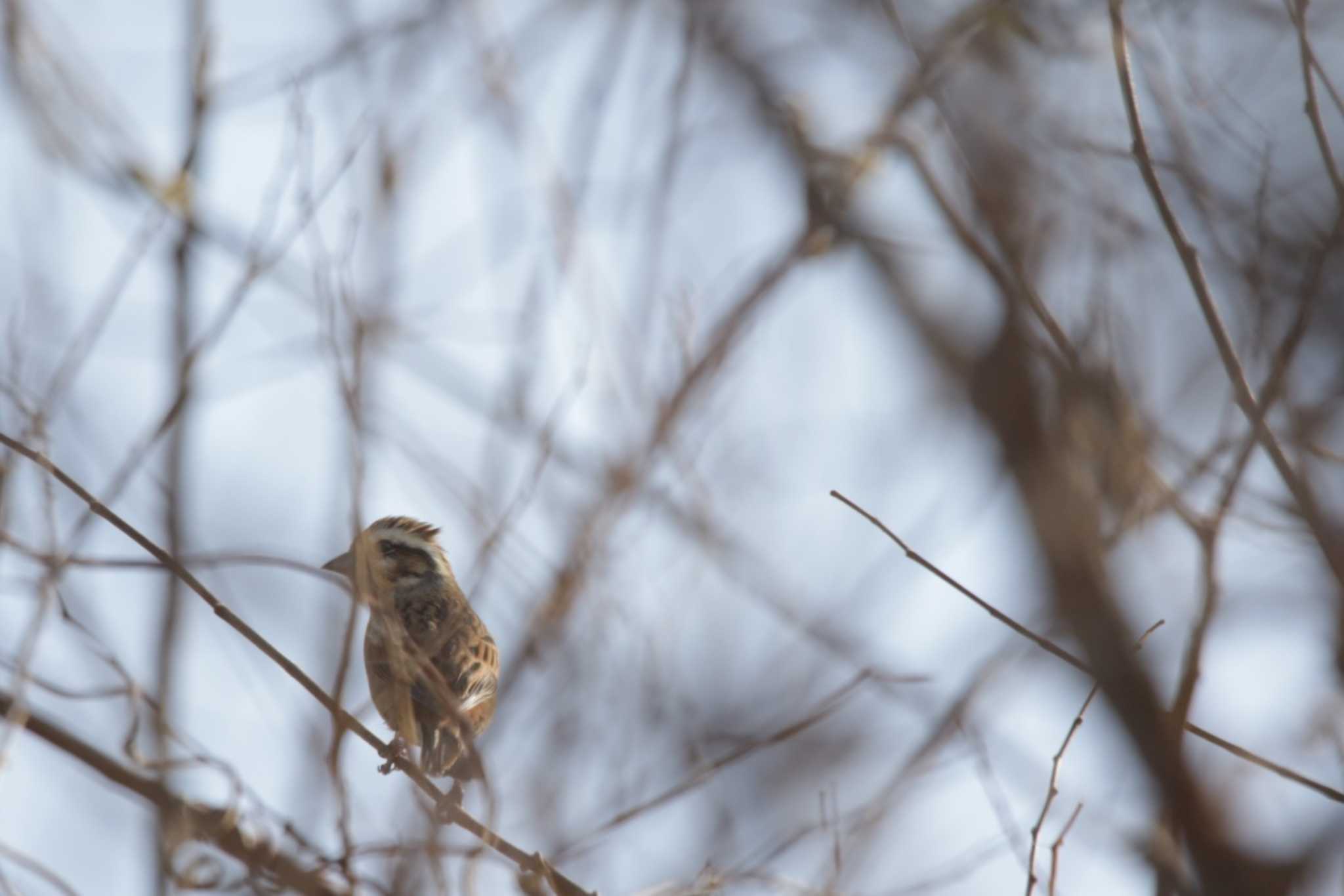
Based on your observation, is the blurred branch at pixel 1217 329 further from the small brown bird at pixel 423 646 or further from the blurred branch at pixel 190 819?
the blurred branch at pixel 190 819

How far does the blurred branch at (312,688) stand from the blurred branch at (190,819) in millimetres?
308

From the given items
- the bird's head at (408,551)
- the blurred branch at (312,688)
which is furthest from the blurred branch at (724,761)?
the bird's head at (408,551)

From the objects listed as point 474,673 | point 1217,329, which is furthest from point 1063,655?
point 474,673

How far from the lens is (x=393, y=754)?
351 cm

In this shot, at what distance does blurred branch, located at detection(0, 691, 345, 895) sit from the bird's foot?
1.06ft

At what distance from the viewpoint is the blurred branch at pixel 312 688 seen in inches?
122

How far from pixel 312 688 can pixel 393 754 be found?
19.3 inches

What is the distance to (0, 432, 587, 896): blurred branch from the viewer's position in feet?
10.1

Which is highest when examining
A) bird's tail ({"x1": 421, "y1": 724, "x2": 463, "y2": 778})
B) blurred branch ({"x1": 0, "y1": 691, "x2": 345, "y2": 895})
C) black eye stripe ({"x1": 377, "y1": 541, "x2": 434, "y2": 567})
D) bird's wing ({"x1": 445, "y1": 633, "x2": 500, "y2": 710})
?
black eye stripe ({"x1": 377, "y1": 541, "x2": 434, "y2": 567})

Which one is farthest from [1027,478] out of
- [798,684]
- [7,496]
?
[7,496]

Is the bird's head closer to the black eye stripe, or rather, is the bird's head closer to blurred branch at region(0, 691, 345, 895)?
the black eye stripe

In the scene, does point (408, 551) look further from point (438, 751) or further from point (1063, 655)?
point (1063, 655)

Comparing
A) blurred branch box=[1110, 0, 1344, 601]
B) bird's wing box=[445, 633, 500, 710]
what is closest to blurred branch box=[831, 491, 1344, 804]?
blurred branch box=[1110, 0, 1344, 601]

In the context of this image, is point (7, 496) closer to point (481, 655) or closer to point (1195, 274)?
point (481, 655)
